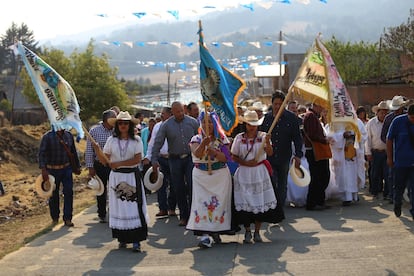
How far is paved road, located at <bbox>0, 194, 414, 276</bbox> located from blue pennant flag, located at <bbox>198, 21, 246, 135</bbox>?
1687 millimetres

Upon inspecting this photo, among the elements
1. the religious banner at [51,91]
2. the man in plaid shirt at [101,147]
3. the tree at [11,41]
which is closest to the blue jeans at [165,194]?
the man in plaid shirt at [101,147]

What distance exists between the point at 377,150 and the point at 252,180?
4.35 meters

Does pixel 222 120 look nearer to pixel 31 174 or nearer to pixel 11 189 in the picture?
pixel 11 189

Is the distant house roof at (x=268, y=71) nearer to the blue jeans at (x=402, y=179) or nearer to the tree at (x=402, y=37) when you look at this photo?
the tree at (x=402, y=37)

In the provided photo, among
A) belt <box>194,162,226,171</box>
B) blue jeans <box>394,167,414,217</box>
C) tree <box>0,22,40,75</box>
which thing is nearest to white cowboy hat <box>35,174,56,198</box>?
belt <box>194,162,226,171</box>

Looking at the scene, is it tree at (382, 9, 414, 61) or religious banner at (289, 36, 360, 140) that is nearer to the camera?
religious banner at (289, 36, 360, 140)

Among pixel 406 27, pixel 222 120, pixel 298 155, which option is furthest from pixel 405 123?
pixel 406 27

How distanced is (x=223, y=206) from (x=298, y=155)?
5.02ft

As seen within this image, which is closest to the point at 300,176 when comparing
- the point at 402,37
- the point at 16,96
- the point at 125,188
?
the point at 125,188

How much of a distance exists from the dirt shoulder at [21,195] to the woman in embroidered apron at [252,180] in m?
3.27

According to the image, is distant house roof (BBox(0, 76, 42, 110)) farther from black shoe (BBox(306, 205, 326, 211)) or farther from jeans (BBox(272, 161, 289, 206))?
jeans (BBox(272, 161, 289, 206))

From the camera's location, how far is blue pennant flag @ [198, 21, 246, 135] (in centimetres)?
825

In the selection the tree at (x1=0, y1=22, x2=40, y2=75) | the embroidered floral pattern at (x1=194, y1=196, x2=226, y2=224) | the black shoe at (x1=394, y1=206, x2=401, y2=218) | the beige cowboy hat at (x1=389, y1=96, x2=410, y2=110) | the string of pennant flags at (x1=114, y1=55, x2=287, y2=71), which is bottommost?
the black shoe at (x1=394, y1=206, x2=401, y2=218)

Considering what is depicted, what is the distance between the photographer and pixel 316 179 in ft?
36.6
